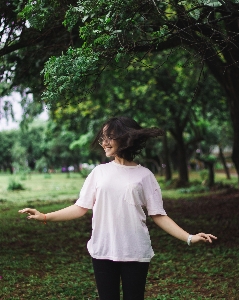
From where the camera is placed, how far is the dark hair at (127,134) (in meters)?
3.02

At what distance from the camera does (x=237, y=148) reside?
10.4 meters

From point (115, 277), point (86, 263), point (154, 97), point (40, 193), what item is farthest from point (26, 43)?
point (40, 193)

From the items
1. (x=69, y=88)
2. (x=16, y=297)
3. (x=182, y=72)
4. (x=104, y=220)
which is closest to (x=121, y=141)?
(x=104, y=220)

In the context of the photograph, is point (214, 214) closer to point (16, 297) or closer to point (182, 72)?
point (16, 297)

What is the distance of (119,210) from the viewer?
2924 millimetres

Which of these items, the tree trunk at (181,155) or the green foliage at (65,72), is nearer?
the green foliage at (65,72)

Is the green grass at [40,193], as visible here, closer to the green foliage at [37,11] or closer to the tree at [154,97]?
the tree at [154,97]

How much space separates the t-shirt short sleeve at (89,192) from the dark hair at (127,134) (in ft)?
0.79

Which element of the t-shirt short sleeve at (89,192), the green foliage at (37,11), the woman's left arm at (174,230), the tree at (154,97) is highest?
the tree at (154,97)

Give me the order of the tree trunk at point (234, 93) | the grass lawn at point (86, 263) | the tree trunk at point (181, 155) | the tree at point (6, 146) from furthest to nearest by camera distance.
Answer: the tree at point (6, 146) < the tree trunk at point (181, 155) < the tree trunk at point (234, 93) < the grass lawn at point (86, 263)

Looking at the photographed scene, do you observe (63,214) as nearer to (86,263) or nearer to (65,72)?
(65,72)

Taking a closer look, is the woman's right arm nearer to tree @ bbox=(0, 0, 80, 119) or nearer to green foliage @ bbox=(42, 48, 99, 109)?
green foliage @ bbox=(42, 48, 99, 109)

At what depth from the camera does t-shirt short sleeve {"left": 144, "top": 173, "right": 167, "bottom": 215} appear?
9.87 feet

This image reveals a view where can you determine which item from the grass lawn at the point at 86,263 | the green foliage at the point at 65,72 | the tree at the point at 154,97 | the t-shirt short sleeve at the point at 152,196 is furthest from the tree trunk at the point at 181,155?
the t-shirt short sleeve at the point at 152,196
